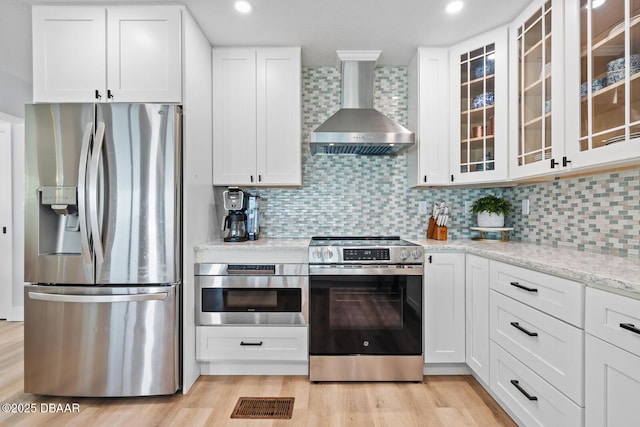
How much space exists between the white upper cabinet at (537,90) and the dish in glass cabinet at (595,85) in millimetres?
121

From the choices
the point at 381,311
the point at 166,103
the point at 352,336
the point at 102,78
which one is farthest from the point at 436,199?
the point at 102,78

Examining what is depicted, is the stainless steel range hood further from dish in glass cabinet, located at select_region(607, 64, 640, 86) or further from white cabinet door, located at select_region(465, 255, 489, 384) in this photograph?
dish in glass cabinet, located at select_region(607, 64, 640, 86)

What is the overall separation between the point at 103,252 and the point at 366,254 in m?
1.63

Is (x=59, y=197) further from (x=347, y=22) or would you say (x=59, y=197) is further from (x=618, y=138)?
(x=618, y=138)

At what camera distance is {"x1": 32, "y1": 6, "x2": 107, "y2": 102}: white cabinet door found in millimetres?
2035

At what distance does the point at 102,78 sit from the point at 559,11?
2671 millimetres

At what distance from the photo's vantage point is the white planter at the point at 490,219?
101 inches

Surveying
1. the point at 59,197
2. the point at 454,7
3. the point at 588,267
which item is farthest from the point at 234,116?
the point at 588,267

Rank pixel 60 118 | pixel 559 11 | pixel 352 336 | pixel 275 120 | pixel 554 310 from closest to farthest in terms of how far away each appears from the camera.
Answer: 1. pixel 554 310
2. pixel 559 11
3. pixel 60 118
4. pixel 352 336
5. pixel 275 120

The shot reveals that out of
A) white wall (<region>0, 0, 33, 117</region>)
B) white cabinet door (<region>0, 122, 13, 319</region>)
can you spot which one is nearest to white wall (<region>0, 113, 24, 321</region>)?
white cabinet door (<region>0, 122, 13, 319</region>)

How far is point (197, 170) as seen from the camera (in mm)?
2271

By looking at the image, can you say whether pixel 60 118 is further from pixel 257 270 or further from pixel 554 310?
pixel 554 310

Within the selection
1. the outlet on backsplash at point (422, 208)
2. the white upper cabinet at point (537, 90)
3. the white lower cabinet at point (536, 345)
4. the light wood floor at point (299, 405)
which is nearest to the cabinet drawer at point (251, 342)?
the light wood floor at point (299, 405)

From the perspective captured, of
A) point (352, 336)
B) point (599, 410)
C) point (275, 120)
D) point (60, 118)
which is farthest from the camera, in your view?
point (275, 120)
